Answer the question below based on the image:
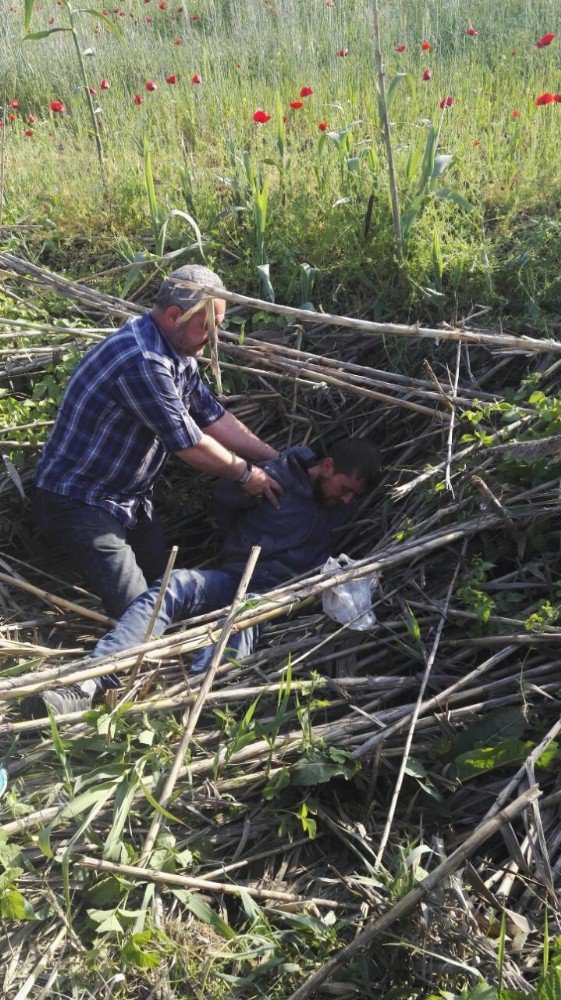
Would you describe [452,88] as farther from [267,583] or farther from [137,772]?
[137,772]

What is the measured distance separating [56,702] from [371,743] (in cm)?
95

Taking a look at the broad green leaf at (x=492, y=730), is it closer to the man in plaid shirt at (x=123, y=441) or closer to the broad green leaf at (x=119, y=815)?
the broad green leaf at (x=119, y=815)

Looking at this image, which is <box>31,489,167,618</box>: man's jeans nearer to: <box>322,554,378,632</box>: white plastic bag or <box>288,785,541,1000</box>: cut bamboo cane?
<box>322,554,378,632</box>: white plastic bag

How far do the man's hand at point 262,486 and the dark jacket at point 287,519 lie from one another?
5cm

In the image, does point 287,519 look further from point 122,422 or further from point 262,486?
point 122,422

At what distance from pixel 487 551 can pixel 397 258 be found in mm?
1653

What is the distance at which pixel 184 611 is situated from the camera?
3.29 metres

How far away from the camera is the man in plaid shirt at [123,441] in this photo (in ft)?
10.5

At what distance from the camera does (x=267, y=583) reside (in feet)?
11.4

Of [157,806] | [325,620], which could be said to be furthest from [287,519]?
[157,806]

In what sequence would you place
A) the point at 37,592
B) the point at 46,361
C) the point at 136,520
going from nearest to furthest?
the point at 37,592 → the point at 136,520 → the point at 46,361

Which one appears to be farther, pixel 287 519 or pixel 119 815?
pixel 287 519

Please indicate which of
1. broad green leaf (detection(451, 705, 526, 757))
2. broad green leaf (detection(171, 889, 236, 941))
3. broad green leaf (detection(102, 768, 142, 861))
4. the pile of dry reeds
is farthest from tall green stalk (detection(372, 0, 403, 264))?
broad green leaf (detection(171, 889, 236, 941))

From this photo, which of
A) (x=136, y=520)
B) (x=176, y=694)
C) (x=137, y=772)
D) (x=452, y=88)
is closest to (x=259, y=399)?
(x=136, y=520)
